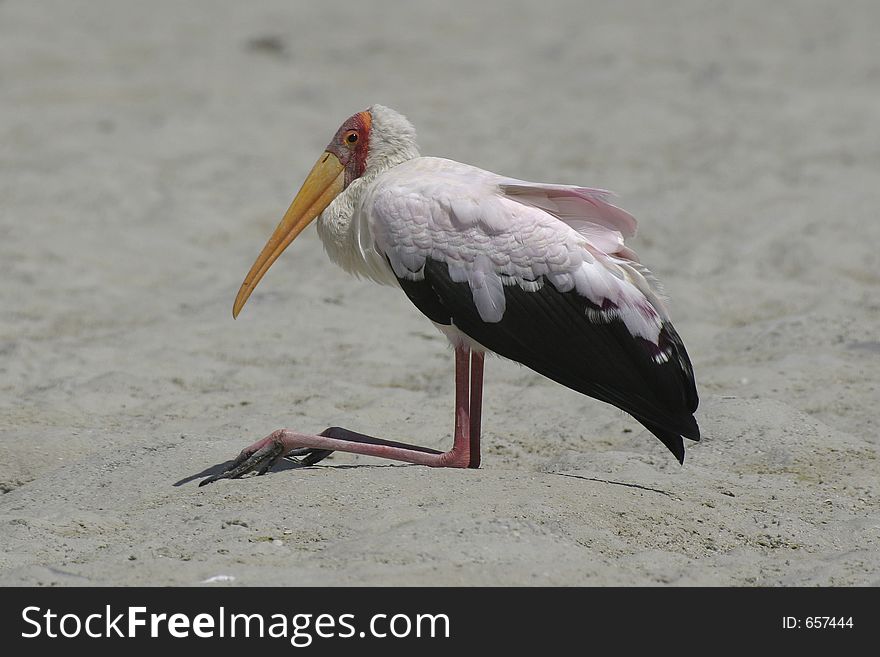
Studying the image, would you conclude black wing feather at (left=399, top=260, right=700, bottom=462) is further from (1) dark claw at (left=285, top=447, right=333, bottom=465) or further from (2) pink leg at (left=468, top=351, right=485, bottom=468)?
(1) dark claw at (left=285, top=447, right=333, bottom=465)

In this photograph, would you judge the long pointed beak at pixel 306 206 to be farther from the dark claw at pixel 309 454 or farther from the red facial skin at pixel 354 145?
the dark claw at pixel 309 454

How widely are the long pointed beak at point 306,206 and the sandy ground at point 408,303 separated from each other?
689mm

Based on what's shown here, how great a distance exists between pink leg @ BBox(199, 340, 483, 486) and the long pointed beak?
0.71 m

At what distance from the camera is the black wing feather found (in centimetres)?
470

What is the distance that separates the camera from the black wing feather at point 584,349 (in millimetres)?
4703

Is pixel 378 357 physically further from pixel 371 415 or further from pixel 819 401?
pixel 819 401

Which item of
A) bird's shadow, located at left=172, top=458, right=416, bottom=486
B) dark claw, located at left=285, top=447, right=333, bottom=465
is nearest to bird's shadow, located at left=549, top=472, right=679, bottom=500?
bird's shadow, located at left=172, top=458, right=416, bottom=486

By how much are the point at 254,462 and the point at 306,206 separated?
114 cm

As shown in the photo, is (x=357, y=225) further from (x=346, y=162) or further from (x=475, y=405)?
(x=475, y=405)
